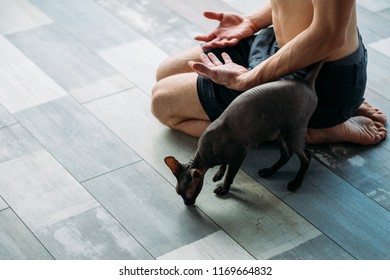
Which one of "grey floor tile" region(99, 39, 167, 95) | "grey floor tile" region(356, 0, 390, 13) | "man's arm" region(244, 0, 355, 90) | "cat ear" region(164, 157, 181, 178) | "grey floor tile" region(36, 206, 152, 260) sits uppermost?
"man's arm" region(244, 0, 355, 90)

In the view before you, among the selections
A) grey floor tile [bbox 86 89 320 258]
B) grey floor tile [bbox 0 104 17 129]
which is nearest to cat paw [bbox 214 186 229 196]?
grey floor tile [bbox 86 89 320 258]

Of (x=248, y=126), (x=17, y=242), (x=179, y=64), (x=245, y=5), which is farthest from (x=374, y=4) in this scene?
(x=17, y=242)

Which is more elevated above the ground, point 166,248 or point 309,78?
point 309,78

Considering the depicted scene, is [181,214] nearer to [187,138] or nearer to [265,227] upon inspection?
[265,227]

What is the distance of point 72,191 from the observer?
2211 millimetres

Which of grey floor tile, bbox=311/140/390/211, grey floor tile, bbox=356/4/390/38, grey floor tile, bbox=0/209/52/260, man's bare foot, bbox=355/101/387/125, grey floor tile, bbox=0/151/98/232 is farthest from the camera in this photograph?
grey floor tile, bbox=356/4/390/38

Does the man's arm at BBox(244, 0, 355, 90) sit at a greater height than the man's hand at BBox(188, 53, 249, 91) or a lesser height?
greater

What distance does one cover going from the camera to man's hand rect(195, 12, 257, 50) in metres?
2.45

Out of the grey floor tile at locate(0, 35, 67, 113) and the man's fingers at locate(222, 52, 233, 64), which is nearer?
the man's fingers at locate(222, 52, 233, 64)

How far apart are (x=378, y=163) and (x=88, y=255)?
921mm

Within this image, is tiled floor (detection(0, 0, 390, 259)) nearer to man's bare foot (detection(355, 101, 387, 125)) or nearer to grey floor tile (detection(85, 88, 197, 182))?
grey floor tile (detection(85, 88, 197, 182))

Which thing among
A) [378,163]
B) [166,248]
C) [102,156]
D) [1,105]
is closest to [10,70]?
[1,105]

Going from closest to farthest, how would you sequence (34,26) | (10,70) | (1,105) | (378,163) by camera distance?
(378,163), (1,105), (10,70), (34,26)

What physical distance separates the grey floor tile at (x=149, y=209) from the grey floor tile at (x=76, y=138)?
0.06 m
